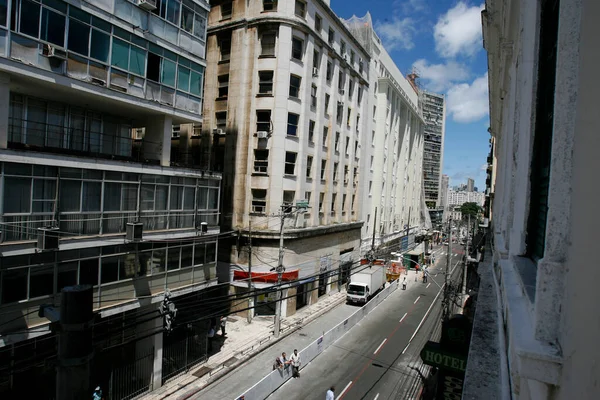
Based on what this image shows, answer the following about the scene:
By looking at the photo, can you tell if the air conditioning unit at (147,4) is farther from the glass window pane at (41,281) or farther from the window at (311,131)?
the window at (311,131)

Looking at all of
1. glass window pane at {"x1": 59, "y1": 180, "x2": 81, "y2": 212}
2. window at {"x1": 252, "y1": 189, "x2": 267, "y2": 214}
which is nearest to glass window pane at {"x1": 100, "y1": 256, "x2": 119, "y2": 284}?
glass window pane at {"x1": 59, "y1": 180, "x2": 81, "y2": 212}

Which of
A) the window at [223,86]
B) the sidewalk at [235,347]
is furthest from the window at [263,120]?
the sidewalk at [235,347]

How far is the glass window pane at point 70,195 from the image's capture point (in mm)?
12930

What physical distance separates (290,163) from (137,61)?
13.4 metres

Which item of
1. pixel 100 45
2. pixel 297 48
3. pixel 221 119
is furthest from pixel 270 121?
pixel 100 45

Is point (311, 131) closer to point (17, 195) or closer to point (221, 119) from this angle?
point (221, 119)

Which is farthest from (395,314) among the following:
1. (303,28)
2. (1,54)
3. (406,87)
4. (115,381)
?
(406,87)

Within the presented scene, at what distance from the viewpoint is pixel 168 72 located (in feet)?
55.3

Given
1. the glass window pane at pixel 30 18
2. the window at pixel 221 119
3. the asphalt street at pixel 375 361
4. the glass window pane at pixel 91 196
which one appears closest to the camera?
the glass window pane at pixel 30 18

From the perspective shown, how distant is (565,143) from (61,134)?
17984 mm

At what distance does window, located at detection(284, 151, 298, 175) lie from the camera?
26750 millimetres

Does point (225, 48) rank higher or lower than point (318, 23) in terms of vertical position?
lower

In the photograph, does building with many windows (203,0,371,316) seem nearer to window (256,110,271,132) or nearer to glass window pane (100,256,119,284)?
window (256,110,271,132)

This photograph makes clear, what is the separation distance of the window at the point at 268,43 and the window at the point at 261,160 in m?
6.86
